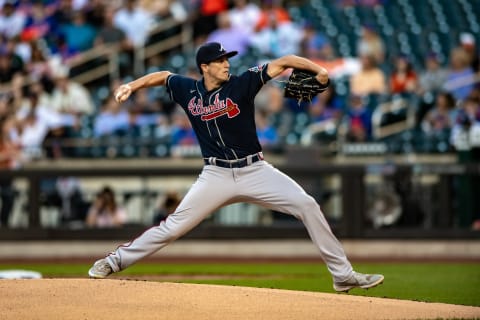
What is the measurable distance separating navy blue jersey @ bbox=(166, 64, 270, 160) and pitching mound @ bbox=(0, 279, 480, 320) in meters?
1.06

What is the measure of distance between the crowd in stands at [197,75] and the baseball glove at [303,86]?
282 inches

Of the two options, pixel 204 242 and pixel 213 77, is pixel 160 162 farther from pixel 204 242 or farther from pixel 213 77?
pixel 213 77

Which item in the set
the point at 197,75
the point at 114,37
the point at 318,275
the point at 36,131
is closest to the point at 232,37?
the point at 197,75

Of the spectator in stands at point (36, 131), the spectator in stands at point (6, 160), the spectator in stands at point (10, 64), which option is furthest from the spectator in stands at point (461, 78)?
the spectator in stands at point (10, 64)

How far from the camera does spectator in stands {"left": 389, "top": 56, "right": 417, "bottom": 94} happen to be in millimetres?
16297

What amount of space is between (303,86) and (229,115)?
0.60 m

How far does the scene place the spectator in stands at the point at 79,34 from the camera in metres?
19.1

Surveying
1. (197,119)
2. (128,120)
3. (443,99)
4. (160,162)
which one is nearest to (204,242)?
(160,162)

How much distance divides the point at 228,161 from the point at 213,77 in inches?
25.6

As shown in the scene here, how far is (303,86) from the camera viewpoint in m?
7.93

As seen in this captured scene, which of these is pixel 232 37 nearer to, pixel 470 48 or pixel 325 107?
pixel 325 107

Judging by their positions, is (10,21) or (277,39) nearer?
(277,39)

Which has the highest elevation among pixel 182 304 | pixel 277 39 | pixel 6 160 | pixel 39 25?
pixel 39 25

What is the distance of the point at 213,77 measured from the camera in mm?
8141
